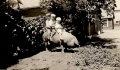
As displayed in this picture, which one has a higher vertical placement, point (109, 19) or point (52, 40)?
point (52, 40)

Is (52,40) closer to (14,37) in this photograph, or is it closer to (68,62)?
(14,37)

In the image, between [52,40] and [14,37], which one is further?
[52,40]

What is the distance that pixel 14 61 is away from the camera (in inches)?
475

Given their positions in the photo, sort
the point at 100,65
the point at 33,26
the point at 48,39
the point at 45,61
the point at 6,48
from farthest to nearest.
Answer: the point at 33,26 < the point at 48,39 < the point at 6,48 < the point at 45,61 < the point at 100,65

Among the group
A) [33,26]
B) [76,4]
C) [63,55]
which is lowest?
[63,55]

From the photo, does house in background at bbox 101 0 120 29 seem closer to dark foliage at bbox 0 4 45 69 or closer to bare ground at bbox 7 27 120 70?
dark foliage at bbox 0 4 45 69

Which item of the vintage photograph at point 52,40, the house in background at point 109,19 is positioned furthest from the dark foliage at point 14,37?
the house in background at point 109,19

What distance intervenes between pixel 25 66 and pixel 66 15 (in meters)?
7.87

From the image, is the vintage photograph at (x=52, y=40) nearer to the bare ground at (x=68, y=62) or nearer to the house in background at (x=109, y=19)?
the bare ground at (x=68, y=62)

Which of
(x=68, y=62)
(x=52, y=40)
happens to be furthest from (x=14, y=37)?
(x=68, y=62)

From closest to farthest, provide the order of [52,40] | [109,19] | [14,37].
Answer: [14,37]
[52,40]
[109,19]

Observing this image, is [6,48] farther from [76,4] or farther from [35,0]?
[35,0]

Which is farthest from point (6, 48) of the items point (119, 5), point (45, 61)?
point (119, 5)

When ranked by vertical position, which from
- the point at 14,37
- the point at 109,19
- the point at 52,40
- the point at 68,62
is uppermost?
the point at 14,37
